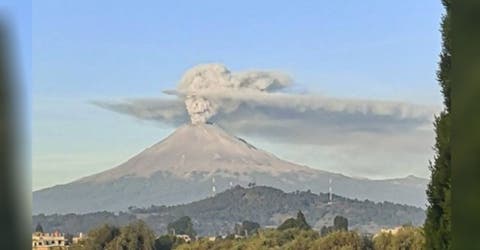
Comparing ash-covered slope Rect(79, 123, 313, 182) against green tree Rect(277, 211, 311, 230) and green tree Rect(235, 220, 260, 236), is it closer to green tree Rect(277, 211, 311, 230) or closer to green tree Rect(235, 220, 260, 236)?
green tree Rect(235, 220, 260, 236)

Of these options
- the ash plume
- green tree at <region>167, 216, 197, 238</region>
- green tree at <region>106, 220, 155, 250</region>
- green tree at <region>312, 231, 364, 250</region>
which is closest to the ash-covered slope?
the ash plume

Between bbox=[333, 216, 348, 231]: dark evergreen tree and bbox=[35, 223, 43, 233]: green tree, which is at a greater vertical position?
bbox=[35, 223, 43, 233]: green tree

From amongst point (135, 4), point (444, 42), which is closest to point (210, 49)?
point (135, 4)

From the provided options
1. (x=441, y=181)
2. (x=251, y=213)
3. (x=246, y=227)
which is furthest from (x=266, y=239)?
(x=441, y=181)

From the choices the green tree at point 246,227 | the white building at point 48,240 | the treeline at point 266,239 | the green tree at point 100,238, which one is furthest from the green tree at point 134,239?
the green tree at point 246,227

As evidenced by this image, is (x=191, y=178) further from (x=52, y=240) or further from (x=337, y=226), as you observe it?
(x=337, y=226)

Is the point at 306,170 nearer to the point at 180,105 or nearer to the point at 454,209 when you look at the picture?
the point at 180,105

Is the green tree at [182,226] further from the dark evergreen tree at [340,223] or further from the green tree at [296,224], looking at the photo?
the dark evergreen tree at [340,223]
